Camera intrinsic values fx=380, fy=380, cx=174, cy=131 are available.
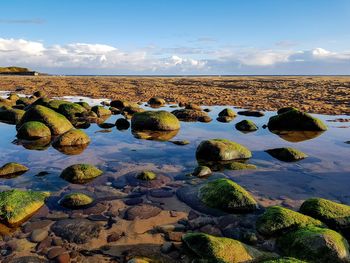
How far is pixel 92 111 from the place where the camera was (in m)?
25.1

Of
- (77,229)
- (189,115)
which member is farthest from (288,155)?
(189,115)

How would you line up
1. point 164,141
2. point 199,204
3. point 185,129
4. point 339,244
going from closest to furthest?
point 339,244, point 199,204, point 164,141, point 185,129

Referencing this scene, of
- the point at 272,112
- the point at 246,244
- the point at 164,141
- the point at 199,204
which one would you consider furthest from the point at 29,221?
the point at 272,112

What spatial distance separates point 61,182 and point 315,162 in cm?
911

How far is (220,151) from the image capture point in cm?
1408

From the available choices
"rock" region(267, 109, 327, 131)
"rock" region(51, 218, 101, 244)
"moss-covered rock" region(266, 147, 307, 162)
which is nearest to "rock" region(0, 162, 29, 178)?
"rock" region(51, 218, 101, 244)

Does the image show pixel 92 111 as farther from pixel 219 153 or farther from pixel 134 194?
pixel 134 194

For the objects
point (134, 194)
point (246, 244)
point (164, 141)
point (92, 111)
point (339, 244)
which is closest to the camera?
point (339, 244)

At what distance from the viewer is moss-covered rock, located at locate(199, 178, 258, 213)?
31.1 feet

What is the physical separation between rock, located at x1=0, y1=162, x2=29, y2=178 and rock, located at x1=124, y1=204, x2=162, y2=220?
475 cm

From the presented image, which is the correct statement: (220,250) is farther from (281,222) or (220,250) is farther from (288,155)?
(288,155)

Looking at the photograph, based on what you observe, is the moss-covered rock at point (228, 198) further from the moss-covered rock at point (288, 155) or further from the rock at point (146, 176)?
the moss-covered rock at point (288, 155)

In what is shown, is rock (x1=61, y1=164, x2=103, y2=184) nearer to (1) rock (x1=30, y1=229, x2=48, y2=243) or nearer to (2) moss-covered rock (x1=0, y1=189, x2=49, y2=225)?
(2) moss-covered rock (x1=0, y1=189, x2=49, y2=225)

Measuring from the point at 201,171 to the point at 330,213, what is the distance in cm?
465
